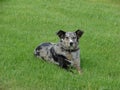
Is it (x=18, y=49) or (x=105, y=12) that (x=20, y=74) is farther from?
(x=105, y=12)

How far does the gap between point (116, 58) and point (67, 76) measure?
135 inches

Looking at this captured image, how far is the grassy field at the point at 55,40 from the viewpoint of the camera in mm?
10992

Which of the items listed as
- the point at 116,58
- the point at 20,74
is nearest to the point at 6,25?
the point at 116,58

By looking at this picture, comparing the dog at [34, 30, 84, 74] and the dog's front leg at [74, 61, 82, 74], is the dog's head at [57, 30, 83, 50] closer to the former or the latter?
the dog at [34, 30, 84, 74]

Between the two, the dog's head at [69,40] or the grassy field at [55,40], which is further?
the dog's head at [69,40]

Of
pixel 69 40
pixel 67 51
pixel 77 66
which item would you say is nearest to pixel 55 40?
pixel 67 51

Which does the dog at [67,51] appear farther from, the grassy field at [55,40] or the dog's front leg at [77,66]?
the grassy field at [55,40]

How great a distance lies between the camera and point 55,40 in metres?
16.5

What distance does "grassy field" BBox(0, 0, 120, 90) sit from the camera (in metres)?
11.0

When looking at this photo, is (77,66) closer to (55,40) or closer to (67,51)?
(67,51)

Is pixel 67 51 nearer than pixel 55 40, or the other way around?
pixel 67 51

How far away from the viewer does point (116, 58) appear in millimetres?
14375

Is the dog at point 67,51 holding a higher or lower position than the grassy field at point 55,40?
higher

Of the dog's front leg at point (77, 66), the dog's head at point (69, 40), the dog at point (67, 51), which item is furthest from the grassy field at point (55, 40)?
the dog's head at point (69, 40)
